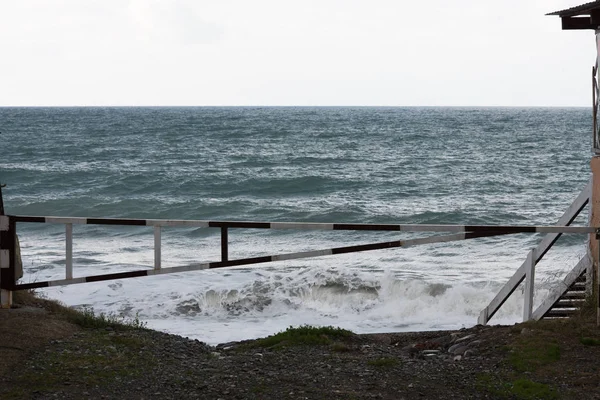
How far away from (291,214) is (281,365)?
76.0 ft

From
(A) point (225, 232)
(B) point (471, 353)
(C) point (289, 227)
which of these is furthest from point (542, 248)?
(A) point (225, 232)

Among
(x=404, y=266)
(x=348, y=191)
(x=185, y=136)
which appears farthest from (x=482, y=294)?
(x=185, y=136)

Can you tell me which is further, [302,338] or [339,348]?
[302,338]

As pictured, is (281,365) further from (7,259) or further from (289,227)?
(7,259)

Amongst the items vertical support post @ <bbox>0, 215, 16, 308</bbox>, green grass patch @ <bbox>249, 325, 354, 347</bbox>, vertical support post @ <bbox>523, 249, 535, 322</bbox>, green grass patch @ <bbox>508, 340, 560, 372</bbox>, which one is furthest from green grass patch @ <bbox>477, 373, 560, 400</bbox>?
vertical support post @ <bbox>0, 215, 16, 308</bbox>

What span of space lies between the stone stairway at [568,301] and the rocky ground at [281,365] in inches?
49.8

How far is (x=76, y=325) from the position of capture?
7820 mm

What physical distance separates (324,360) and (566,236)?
17.0 metres

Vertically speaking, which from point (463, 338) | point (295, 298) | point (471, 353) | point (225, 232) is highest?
point (225, 232)

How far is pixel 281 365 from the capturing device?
6.82 metres

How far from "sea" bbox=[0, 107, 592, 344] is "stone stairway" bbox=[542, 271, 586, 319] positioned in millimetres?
2688
